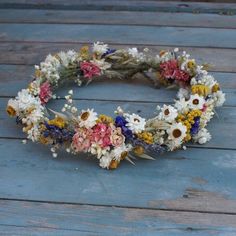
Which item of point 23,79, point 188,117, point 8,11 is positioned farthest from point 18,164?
point 8,11

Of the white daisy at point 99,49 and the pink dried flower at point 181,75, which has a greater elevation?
the white daisy at point 99,49

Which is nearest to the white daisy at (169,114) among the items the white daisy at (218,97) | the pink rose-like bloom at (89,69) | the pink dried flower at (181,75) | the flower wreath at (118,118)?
the flower wreath at (118,118)

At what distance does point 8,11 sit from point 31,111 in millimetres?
1142

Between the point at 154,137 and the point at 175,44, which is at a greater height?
the point at 175,44

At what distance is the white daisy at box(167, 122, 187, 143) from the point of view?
1.29 metres

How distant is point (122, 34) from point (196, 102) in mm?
800

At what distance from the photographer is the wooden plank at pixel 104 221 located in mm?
1056

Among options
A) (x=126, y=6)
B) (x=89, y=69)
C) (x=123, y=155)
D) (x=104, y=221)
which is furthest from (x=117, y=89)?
(x=126, y=6)

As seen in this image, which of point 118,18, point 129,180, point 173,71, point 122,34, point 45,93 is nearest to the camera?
point 129,180

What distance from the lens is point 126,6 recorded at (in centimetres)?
240

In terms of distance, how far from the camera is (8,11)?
7.92 ft

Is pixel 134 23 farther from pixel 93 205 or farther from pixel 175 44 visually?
pixel 93 205

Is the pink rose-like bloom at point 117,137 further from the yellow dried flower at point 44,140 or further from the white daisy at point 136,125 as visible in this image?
the yellow dried flower at point 44,140

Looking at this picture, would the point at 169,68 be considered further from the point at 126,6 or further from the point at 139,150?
the point at 126,6
